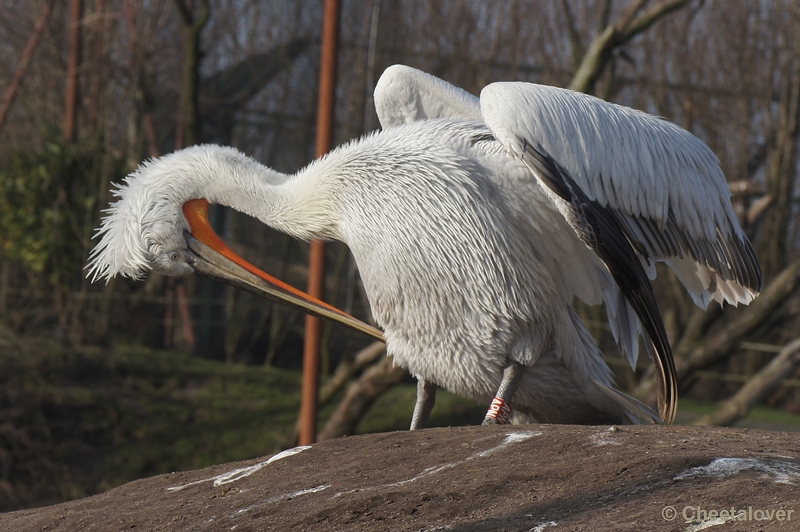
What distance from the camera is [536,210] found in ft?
12.2

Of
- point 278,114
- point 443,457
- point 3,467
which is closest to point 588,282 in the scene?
A: point 443,457

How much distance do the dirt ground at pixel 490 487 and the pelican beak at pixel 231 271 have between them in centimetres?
84

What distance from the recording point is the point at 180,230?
4.04m

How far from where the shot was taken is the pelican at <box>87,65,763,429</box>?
3621mm

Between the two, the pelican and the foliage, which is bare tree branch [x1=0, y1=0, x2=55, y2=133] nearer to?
the foliage

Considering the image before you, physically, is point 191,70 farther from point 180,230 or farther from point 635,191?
point 635,191

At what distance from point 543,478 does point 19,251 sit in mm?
7940

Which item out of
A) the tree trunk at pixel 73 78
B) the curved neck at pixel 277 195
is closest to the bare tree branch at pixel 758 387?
the curved neck at pixel 277 195

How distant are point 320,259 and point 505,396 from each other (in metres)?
3.13

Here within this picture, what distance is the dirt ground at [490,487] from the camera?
2389mm

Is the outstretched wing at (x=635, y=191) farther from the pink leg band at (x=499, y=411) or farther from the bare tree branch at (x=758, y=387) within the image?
the bare tree branch at (x=758, y=387)

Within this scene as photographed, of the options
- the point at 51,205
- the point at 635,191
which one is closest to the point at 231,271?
the point at 635,191

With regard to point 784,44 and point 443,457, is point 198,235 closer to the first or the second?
point 443,457

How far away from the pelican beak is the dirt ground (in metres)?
0.84
